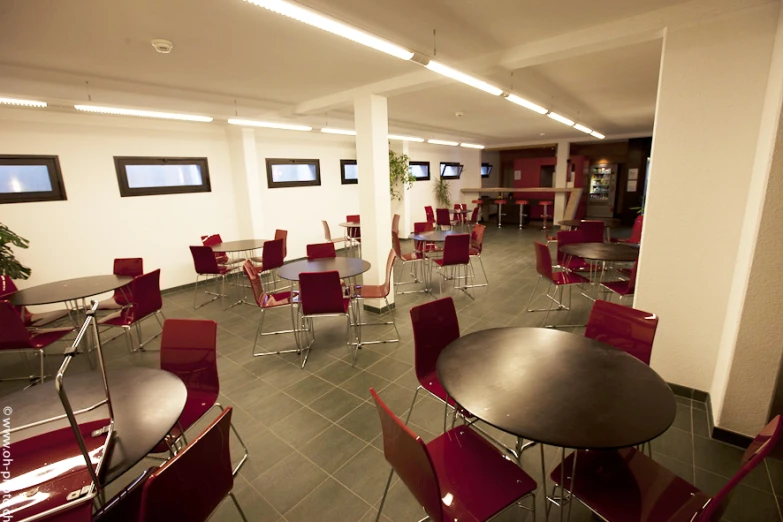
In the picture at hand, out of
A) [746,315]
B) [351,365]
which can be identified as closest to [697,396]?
[746,315]

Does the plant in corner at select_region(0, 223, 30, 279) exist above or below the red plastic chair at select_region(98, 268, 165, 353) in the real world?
above

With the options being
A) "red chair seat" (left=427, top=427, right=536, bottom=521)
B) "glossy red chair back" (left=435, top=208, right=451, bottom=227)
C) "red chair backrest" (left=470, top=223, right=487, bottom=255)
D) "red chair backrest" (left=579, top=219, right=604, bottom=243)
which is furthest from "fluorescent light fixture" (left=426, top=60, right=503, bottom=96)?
"glossy red chair back" (left=435, top=208, right=451, bottom=227)

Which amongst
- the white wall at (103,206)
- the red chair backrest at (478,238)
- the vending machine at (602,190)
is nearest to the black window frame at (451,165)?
the vending machine at (602,190)

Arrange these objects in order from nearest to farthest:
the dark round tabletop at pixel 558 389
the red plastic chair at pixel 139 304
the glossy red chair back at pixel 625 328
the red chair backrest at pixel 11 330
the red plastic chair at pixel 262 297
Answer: the dark round tabletop at pixel 558 389 → the glossy red chair back at pixel 625 328 → the red chair backrest at pixel 11 330 → the red plastic chair at pixel 139 304 → the red plastic chair at pixel 262 297

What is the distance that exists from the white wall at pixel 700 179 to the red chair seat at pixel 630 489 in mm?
1561

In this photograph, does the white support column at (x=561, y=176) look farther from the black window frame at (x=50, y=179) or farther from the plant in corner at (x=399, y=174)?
the black window frame at (x=50, y=179)

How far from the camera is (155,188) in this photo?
5633 millimetres

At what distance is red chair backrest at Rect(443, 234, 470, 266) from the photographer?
4.73 metres

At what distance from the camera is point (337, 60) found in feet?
11.2

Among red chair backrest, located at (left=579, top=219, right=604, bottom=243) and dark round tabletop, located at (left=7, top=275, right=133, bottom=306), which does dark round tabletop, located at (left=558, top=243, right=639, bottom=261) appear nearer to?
red chair backrest, located at (left=579, top=219, right=604, bottom=243)

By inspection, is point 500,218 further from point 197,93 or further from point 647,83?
point 197,93

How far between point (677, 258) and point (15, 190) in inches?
278

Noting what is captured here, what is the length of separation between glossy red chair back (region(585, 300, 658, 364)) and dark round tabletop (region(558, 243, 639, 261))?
70.4 inches

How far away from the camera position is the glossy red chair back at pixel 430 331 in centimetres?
223
